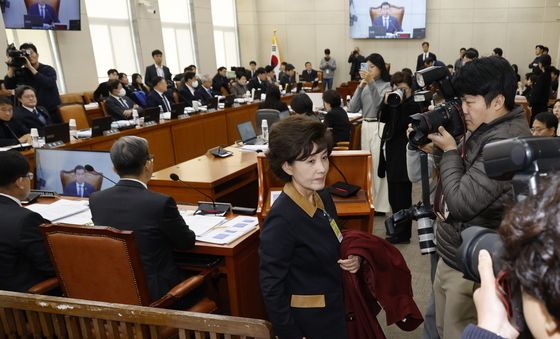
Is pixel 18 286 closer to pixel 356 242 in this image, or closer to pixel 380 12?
pixel 356 242

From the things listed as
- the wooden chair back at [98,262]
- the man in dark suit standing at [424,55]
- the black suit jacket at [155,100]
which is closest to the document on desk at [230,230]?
the wooden chair back at [98,262]

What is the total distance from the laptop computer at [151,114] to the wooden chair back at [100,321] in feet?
12.6

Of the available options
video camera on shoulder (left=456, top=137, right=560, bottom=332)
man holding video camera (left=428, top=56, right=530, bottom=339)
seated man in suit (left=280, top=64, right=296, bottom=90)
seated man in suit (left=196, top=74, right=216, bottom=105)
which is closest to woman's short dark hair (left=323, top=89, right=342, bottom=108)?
man holding video camera (left=428, top=56, right=530, bottom=339)

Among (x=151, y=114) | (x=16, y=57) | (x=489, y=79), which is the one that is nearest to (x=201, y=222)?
(x=489, y=79)

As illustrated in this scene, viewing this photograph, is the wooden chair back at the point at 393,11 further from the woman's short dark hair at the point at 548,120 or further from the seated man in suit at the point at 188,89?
the woman's short dark hair at the point at 548,120

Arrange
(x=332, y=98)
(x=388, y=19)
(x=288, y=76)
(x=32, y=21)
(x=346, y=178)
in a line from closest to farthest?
1. (x=346, y=178)
2. (x=332, y=98)
3. (x=32, y=21)
4. (x=288, y=76)
5. (x=388, y=19)

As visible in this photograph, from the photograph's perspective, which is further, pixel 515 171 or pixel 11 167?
pixel 11 167

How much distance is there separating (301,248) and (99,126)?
3.68 meters

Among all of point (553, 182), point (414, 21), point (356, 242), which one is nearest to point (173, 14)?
point (414, 21)

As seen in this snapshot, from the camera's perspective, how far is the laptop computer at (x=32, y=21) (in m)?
7.00

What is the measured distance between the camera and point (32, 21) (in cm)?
707

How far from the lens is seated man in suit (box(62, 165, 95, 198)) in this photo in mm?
2792

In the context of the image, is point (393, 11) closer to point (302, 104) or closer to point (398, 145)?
point (302, 104)

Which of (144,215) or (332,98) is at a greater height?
(332,98)
